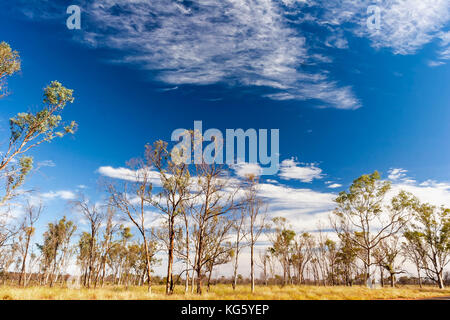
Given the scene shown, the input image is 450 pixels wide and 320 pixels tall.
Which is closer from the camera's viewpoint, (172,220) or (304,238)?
(172,220)

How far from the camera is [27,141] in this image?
15359 millimetres

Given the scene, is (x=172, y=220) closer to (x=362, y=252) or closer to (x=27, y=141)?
(x=27, y=141)
